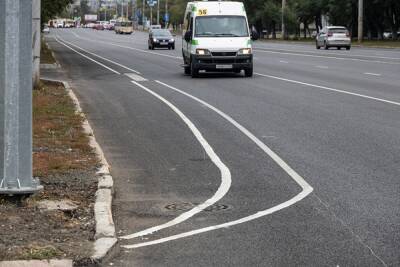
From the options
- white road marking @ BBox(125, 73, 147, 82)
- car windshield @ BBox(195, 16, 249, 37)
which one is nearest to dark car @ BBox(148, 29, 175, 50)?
white road marking @ BBox(125, 73, 147, 82)

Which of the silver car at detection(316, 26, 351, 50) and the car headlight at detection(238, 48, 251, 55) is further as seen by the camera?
the silver car at detection(316, 26, 351, 50)

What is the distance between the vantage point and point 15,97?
7762 mm

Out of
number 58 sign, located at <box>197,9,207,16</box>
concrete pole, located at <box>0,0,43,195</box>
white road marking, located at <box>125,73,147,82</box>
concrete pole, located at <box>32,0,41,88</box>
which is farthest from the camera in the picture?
number 58 sign, located at <box>197,9,207,16</box>

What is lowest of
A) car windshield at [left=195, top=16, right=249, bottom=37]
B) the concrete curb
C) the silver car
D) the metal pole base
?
the concrete curb

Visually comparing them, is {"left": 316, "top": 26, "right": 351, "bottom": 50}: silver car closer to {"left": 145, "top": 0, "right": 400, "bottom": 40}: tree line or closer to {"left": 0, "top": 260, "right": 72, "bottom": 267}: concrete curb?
{"left": 145, "top": 0, "right": 400, "bottom": 40}: tree line

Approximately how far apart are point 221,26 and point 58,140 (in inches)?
637

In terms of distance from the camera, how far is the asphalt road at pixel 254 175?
6.59 metres

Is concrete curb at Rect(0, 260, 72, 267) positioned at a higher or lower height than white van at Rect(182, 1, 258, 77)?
lower

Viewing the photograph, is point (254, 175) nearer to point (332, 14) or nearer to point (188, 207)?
point (188, 207)

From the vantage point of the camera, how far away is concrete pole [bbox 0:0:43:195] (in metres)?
7.69

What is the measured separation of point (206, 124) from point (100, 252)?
333 inches

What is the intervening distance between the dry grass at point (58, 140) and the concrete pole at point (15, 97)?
1.52 metres

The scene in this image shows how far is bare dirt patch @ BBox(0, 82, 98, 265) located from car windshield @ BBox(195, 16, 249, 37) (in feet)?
47.0

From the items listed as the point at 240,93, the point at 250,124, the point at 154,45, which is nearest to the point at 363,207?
the point at 250,124
